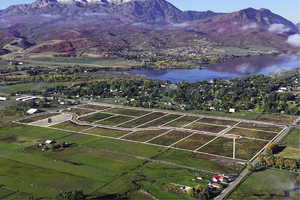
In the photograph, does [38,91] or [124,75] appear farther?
[124,75]

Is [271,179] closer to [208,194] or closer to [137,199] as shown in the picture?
[208,194]

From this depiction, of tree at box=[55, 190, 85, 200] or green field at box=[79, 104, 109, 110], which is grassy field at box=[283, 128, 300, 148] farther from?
green field at box=[79, 104, 109, 110]

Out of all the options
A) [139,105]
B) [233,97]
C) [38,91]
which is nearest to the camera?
[139,105]

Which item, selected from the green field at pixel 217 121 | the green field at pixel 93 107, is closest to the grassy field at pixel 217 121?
the green field at pixel 217 121

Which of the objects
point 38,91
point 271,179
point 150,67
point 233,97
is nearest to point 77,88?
point 38,91

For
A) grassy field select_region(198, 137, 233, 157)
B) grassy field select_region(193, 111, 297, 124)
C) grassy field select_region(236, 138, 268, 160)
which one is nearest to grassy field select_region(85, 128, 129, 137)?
grassy field select_region(198, 137, 233, 157)

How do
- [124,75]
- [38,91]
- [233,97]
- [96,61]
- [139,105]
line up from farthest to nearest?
[96,61]
[124,75]
[38,91]
[233,97]
[139,105]

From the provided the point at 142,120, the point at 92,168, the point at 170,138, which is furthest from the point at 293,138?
the point at 92,168
